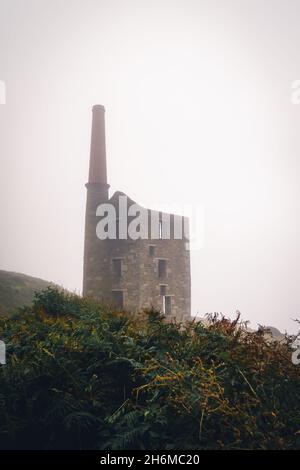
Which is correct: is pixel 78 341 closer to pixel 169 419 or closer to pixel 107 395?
pixel 107 395

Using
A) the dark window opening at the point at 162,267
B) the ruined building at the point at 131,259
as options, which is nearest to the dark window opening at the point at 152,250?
the ruined building at the point at 131,259

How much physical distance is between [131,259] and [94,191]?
521 cm

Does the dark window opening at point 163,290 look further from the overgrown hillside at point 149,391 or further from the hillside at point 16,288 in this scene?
the overgrown hillside at point 149,391

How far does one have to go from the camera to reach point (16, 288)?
28578 mm

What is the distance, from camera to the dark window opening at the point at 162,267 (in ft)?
88.9

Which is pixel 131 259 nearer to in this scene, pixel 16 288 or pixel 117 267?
pixel 117 267

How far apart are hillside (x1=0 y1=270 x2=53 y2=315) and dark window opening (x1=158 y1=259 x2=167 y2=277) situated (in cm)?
805

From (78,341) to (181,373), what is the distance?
1206 millimetres

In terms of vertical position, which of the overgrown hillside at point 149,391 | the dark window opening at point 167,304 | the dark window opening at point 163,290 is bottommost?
the overgrown hillside at point 149,391

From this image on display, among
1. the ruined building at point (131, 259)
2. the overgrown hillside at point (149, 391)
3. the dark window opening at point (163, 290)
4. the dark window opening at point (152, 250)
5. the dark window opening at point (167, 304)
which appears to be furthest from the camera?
the dark window opening at point (167, 304)

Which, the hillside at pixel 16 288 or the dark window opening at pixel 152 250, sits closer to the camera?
the hillside at pixel 16 288

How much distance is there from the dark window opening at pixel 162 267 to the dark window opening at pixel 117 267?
8.56 ft

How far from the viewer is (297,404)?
300 centimetres
